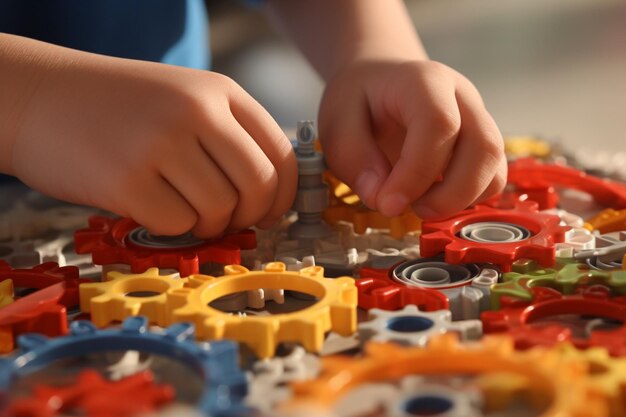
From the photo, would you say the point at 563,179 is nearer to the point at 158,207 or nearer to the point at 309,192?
the point at 309,192

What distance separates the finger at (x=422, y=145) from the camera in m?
0.59

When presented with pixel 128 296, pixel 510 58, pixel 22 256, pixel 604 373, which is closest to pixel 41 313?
pixel 128 296

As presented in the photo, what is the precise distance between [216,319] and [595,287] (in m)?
0.21

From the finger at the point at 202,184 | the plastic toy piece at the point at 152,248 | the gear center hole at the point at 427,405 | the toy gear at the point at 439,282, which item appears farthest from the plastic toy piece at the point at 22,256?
the gear center hole at the point at 427,405

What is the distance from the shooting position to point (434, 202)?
600mm

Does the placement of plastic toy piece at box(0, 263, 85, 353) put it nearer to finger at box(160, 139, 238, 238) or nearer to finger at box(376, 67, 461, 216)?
finger at box(160, 139, 238, 238)

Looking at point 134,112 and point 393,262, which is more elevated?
point 134,112

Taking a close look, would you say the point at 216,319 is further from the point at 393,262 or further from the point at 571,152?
the point at 571,152

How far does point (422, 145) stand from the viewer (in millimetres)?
594

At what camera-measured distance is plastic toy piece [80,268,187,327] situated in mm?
473

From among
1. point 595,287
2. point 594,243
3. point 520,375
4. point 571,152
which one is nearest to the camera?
point 520,375

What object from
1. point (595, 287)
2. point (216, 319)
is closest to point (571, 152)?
point (595, 287)

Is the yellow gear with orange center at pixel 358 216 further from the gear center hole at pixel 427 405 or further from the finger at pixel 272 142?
the gear center hole at pixel 427 405

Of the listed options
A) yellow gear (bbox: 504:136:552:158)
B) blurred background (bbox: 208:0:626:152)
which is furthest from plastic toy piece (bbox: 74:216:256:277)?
blurred background (bbox: 208:0:626:152)
